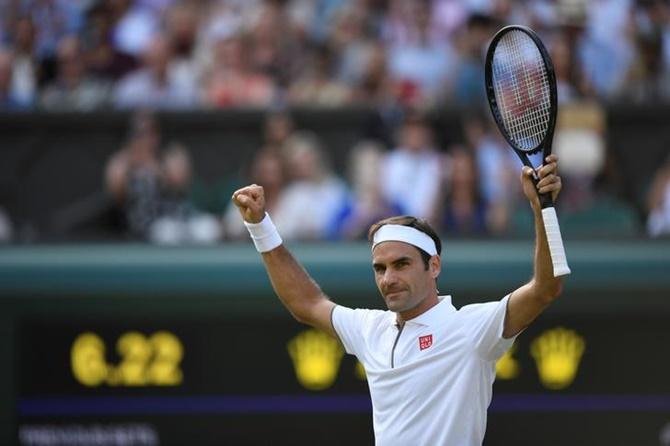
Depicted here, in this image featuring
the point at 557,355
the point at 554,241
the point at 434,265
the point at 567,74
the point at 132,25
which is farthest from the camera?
the point at 132,25

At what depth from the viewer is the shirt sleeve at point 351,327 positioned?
214 inches

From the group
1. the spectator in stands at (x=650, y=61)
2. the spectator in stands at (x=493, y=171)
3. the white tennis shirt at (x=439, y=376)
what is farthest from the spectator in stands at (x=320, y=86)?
the white tennis shirt at (x=439, y=376)

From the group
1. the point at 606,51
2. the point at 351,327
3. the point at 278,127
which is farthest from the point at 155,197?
the point at 351,327

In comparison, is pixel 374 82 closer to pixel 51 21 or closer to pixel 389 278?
pixel 51 21

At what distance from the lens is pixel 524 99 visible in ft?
18.8

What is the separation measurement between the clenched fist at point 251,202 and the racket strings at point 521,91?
1012 mm

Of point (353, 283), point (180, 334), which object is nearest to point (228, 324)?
point (180, 334)

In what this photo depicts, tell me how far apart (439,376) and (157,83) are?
6.39 metres

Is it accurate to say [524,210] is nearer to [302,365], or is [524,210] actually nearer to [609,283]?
[609,283]

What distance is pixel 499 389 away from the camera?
884 centimetres

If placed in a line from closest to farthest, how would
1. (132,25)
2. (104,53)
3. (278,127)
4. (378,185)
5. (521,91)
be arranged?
(521,91), (378,185), (278,127), (104,53), (132,25)

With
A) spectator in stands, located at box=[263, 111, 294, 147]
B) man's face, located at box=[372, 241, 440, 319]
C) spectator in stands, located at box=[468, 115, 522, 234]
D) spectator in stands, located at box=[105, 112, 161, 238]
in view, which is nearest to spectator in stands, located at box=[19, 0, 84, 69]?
spectator in stands, located at box=[105, 112, 161, 238]

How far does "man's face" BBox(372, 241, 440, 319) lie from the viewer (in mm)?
5121

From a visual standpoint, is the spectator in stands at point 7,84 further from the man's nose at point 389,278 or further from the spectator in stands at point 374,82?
the man's nose at point 389,278
